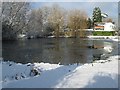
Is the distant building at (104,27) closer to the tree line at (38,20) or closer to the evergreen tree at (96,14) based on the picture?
the tree line at (38,20)

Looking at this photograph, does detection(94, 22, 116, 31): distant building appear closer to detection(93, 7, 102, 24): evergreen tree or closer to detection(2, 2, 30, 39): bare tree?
detection(93, 7, 102, 24): evergreen tree

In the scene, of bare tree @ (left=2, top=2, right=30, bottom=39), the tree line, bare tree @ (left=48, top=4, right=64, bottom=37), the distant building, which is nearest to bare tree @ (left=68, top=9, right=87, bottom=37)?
the tree line

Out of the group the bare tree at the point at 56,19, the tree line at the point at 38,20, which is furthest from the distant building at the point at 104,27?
the bare tree at the point at 56,19

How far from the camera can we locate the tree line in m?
50.3

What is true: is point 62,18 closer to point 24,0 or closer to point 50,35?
point 50,35

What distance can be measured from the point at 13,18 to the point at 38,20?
1569 centimetres

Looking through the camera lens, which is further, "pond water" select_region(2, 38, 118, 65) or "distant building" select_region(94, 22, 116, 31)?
"distant building" select_region(94, 22, 116, 31)

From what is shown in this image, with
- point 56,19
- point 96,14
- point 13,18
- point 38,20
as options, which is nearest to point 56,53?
point 13,18

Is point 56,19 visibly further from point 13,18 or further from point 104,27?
point 13,18

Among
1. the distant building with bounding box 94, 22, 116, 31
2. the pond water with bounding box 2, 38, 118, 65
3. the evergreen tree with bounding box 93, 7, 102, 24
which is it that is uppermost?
the evergreen tree with bounding box 93, 7, 102, 24

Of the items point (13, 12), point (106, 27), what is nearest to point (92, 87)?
point (13, 12)

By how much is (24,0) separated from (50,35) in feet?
55.0

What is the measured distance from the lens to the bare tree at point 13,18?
160 feet

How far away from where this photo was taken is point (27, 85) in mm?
8523
